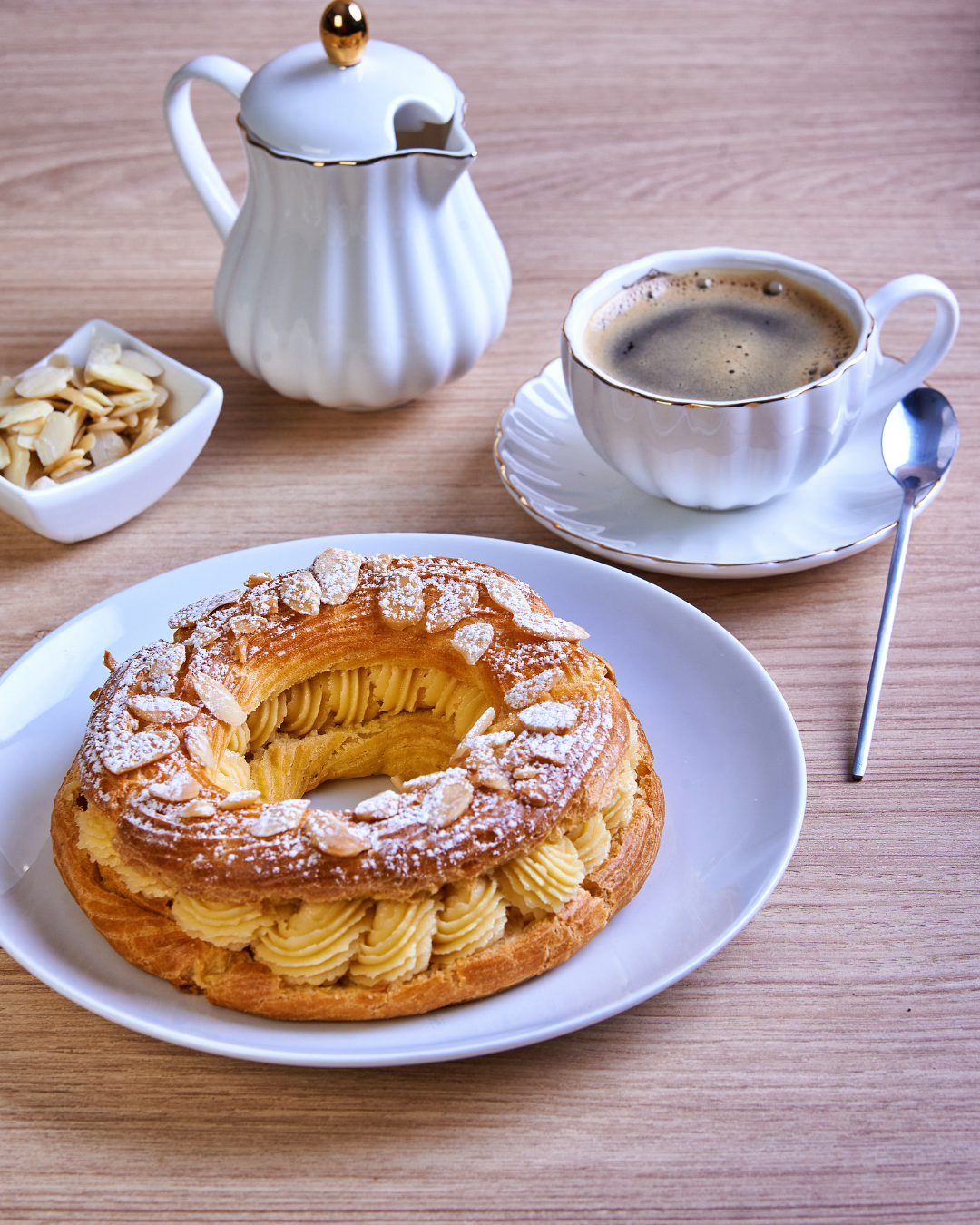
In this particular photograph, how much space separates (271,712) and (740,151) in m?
2.08

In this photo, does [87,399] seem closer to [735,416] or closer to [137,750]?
[137,750]

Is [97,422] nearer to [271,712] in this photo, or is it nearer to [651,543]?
[271,712]

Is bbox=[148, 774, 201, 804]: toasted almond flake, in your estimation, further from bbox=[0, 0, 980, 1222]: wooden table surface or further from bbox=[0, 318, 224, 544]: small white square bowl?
bbox=[0, 318, 224, 544]: small white square bowl

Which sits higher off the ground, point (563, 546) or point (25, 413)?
point (25, 413)

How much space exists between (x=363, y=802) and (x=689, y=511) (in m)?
0.84

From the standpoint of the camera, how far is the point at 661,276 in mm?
1917

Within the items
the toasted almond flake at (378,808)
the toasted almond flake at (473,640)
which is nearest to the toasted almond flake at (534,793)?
the toasted almond flake at (378,808)

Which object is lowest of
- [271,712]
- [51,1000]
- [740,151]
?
[51,1000]

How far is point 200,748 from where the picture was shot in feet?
4.33

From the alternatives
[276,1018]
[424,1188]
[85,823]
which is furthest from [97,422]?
[424,1188]

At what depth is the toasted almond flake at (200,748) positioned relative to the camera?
132 cm

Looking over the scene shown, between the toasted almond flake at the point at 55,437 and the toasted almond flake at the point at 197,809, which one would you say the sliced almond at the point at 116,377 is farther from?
the toasted almond flake at the point at 197,809

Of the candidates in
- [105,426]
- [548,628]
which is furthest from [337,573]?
[105,426]

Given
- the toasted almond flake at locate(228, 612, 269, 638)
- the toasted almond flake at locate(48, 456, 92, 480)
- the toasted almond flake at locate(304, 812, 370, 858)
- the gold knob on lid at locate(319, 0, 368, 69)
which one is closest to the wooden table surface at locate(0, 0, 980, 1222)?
the toasted almond flake at locate(48, 456, 92, 480)
